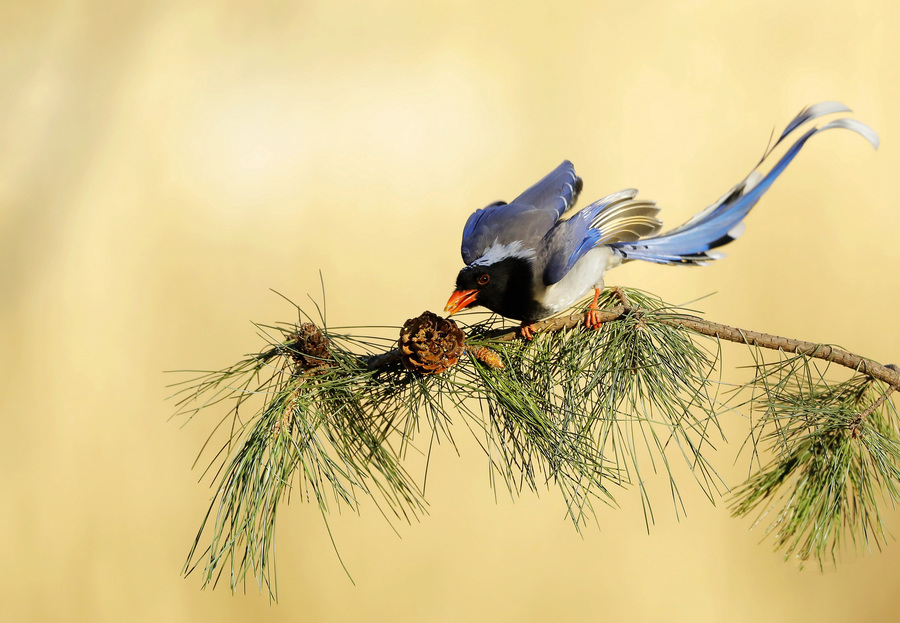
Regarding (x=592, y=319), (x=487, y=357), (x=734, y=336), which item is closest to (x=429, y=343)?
(x=487, y=357)

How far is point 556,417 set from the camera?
0.64 meters

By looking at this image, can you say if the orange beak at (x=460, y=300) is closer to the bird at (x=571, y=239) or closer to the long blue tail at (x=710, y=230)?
the bird at (x=571, y=239)

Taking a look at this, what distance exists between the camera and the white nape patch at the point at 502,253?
0.62 metres

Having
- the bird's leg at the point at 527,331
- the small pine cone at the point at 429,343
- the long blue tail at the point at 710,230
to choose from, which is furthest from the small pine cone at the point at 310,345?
the long blue tail at the point at 710,230

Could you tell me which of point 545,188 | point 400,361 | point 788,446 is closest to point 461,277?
point 400,361

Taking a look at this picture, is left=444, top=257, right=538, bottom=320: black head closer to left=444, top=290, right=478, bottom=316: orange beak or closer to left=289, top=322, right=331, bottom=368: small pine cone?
left=444, top=290, right=478, bottom=316: orange beak

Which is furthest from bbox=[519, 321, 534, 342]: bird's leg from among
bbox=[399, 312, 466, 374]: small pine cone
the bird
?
bbox=[399, 312, 466, 374]: small pine cone

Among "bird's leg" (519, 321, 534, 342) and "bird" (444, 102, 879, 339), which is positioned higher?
"bird" (444, 102, 879, 339)

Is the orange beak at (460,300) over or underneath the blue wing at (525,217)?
underneath

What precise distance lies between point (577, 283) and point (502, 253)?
0.09 m

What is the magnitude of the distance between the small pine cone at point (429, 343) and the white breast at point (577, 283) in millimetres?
117

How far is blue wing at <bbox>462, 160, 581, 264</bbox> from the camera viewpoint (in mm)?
642

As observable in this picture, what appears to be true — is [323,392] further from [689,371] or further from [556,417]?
[689,371]

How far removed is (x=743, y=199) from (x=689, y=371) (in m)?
0.19
